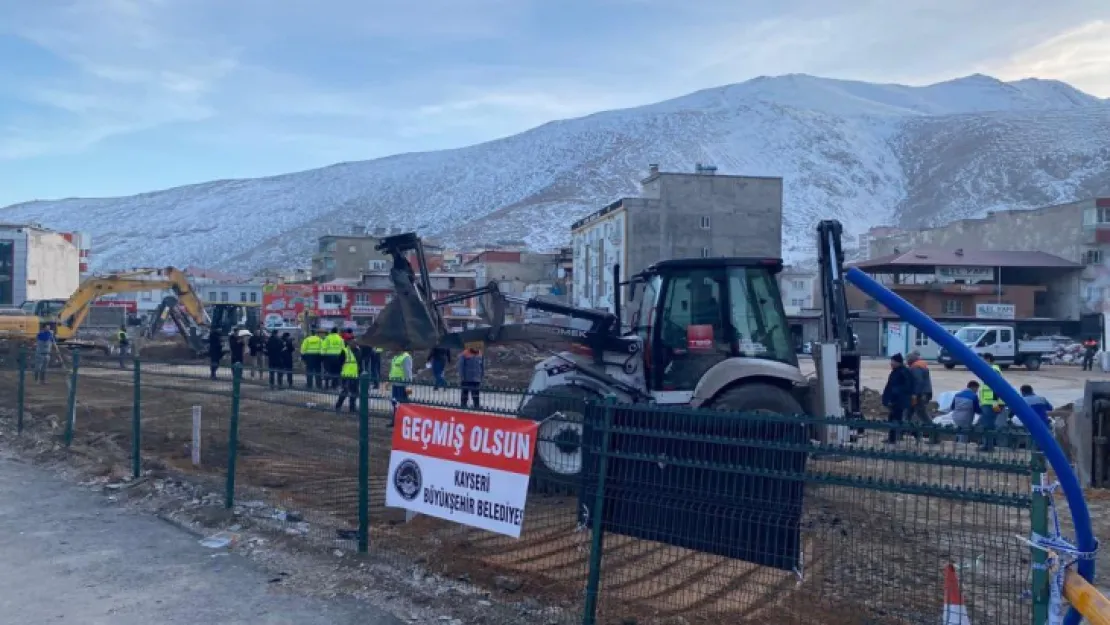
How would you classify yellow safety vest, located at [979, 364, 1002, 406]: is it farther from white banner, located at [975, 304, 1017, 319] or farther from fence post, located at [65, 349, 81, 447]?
white banner, located at [975, 304, 1017, 319]

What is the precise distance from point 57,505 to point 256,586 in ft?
13.9

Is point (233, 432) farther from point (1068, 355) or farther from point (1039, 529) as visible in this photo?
point (1068, 355)

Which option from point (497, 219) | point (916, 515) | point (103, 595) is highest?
point (497, 219)

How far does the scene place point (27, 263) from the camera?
81.0 meters

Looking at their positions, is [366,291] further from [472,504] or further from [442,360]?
[472,504]

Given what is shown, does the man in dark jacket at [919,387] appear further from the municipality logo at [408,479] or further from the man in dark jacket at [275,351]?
the man in dark jacket at [275,351]

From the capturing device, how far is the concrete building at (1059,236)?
65.9m

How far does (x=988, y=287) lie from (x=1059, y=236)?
591 inches

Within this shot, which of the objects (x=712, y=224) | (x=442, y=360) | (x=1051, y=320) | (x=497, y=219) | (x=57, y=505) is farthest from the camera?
(x=497, y=219)

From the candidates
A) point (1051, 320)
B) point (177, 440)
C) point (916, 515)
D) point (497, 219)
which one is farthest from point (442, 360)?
point (497, 219)

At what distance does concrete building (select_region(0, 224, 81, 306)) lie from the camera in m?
80.6

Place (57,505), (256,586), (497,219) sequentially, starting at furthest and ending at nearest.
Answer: (497,219) < (57,505) < (256,586)

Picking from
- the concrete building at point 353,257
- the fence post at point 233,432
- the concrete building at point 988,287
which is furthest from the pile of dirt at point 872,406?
the concrete building at point 353,257

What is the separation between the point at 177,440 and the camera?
14055 mm
